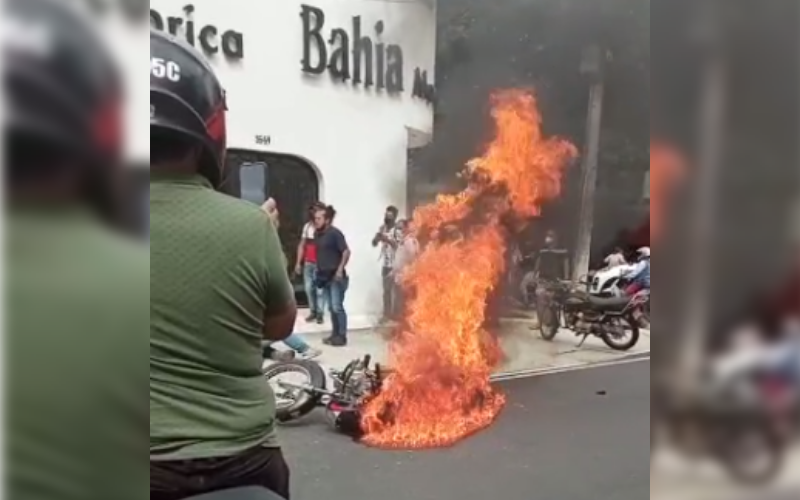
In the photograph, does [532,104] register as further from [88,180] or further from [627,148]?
[88,180]

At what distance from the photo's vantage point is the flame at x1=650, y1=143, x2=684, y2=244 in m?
1.30

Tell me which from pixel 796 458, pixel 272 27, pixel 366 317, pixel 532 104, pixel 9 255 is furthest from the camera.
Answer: pixel 532 104

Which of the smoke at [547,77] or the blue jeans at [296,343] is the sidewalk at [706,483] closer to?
the smoke at [547,77]

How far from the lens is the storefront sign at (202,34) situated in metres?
1.31

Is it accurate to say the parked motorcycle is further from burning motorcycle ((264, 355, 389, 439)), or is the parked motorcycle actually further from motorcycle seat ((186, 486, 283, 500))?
motorcycle seat ((186, 486, 283, 500))

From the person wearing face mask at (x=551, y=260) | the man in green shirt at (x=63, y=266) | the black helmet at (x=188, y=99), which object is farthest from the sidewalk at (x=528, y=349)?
the man in green shirt at (x=63, y=266)

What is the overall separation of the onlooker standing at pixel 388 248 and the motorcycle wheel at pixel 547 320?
34 cm

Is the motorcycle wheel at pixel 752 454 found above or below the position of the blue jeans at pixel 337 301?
below

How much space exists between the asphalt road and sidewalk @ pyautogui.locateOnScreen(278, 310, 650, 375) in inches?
1.2

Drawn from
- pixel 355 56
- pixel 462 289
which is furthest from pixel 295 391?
pixel 355 56

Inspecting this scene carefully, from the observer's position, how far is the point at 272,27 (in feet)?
4.74

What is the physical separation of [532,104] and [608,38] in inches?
8.0

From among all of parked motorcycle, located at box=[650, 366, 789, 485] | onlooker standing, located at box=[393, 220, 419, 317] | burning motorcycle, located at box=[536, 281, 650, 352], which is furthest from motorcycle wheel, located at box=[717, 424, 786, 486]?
onlooker standing, located at box=[393, 220, 419, 317]

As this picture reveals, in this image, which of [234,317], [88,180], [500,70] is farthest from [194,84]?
[500,70]
